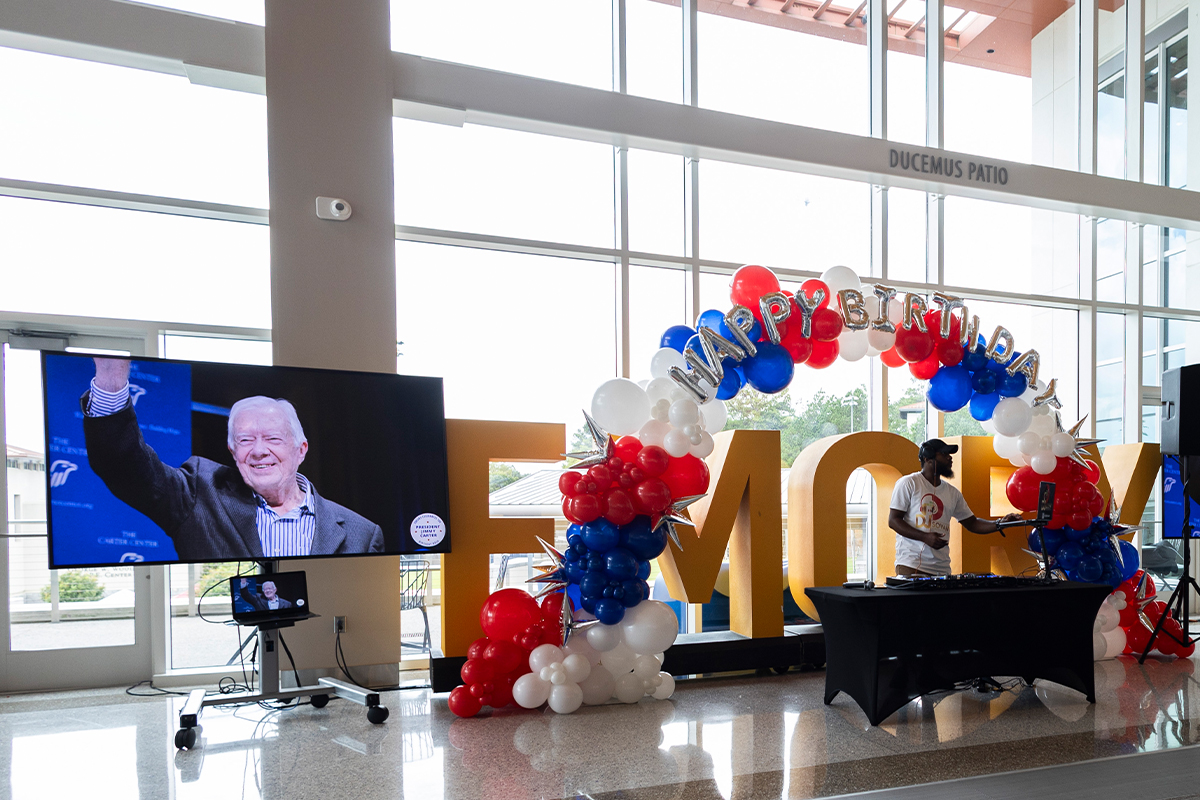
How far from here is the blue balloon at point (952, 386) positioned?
588 centimetres

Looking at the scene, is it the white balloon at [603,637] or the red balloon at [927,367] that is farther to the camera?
the red balloon at [927,367]

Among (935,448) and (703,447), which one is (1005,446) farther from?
(703,447)

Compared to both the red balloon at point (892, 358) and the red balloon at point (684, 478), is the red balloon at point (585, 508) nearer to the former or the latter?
the red balloon at point (684, 478)

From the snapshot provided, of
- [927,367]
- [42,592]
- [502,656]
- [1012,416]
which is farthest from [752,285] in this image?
[42,592]

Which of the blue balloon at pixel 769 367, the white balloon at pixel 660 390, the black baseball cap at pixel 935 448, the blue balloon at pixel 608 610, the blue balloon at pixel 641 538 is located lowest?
the blue balloon at pixel 608 610

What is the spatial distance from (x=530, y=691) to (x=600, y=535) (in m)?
0.92

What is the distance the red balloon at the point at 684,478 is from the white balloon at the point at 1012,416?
247cm

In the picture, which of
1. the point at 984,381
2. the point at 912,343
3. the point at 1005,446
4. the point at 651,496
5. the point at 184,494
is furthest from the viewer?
the point at 1005,446

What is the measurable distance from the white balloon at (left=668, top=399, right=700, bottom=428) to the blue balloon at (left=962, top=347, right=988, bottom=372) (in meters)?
2.30

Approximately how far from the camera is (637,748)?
3920mm

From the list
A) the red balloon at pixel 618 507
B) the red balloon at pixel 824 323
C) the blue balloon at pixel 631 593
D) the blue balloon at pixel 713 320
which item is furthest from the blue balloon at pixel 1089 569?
the red balloon at pixel 618 507

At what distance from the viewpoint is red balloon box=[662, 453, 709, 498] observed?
4852mm

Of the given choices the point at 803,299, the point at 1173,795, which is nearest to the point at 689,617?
the point at 803,299

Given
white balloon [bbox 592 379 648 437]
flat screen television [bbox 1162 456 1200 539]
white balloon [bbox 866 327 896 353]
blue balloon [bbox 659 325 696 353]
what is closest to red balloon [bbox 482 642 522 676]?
white balloon [bbox 592 379 648 437]
